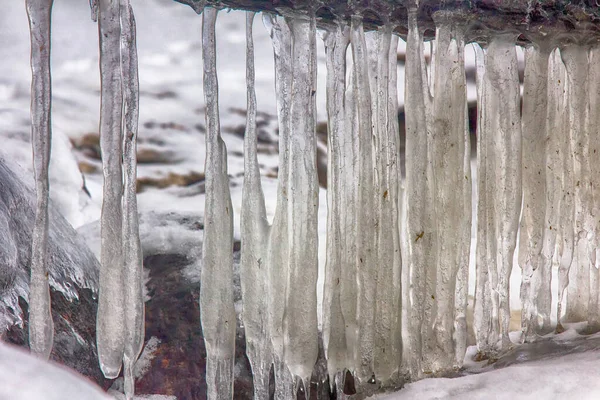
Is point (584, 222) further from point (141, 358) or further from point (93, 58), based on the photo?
point (93, 58)

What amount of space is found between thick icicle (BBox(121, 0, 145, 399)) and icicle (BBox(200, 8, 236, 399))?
8.6 inches

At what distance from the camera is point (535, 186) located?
2102 mm

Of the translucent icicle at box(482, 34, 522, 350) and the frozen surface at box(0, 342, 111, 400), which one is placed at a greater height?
the translucent icicle at box(482, 34, 522, 350)

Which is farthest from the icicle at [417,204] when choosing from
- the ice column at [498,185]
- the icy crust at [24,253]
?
the icy crust at [24,253]

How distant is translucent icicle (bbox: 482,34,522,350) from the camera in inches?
80.0

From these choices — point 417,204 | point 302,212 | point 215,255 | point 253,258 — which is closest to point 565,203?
point 417,204

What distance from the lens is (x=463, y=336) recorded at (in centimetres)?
198

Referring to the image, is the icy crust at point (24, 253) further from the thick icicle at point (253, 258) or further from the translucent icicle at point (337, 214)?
the translucent icicle at point (337, 214)

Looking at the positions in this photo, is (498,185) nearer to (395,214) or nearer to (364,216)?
(395,214)

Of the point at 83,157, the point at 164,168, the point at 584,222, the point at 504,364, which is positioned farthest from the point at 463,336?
the point at 83,157

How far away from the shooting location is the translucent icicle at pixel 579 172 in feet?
6.97


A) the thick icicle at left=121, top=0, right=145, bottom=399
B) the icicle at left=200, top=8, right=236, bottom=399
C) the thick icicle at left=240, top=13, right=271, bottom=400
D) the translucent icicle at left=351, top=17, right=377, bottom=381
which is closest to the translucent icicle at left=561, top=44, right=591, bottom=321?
the translucent icicle at left=351, top=17, right=377, bottom=381

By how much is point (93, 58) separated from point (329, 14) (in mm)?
2819

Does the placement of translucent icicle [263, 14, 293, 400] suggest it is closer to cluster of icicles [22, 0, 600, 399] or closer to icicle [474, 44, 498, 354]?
cluster of icicles [22, 0, 600, 399]
